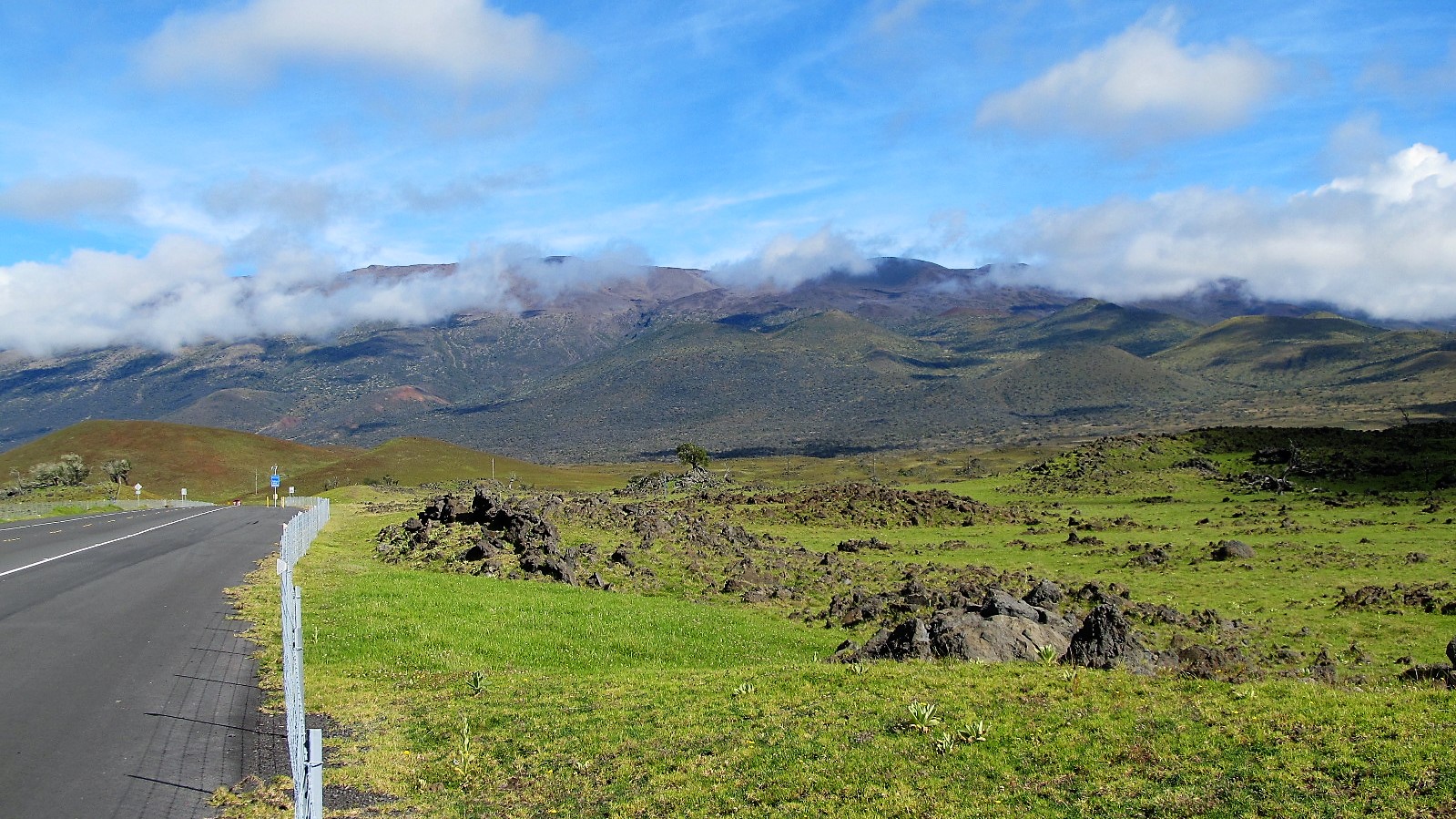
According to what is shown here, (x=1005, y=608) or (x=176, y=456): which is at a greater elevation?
(x=176, y=456)

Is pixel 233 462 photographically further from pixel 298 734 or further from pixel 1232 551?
pixel 298 734

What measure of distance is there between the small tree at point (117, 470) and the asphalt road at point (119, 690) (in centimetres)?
10445

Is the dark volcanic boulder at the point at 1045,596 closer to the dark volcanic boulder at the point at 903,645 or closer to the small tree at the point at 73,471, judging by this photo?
the dark volcanic boulder at the point at 903,645

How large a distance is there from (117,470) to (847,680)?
133895 millimetres

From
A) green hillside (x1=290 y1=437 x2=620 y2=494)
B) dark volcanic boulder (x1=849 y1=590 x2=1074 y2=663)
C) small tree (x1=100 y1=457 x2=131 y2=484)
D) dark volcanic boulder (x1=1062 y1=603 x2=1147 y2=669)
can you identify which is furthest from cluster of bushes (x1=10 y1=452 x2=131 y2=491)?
dark volcanic boulder (x1=1062 y1=603 x2=1147 y2=669)

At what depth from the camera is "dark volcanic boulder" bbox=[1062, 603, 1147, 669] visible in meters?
15.9

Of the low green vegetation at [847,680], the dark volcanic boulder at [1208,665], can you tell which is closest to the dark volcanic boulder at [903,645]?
the low green vegetation at [847,680]

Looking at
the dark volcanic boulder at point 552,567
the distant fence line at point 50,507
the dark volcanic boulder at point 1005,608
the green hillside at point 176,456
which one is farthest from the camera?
the green hillside at point 176,456

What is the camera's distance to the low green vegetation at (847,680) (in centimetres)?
975

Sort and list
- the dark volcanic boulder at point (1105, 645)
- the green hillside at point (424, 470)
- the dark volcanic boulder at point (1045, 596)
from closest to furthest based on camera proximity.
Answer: the dark volcanic boulder at point (1105, 645), the dark volcanic boulder at point (1045, 596), the green hillside at point (424, 470)

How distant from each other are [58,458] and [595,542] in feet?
394

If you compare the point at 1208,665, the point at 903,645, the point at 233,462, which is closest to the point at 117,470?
the point at 233,462

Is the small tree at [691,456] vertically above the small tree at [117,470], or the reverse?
the small tree at [117,470]

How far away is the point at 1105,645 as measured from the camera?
16.2 meters
